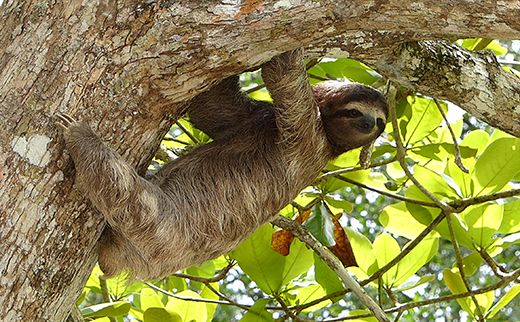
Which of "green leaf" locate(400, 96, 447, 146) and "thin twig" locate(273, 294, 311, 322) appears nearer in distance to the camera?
"thin twig" locate(273, 294, 311, 322)

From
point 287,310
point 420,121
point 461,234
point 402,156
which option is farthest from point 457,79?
point 287,310


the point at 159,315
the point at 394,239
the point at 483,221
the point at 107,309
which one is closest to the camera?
the point at 107,309

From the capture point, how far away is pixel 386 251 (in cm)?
514

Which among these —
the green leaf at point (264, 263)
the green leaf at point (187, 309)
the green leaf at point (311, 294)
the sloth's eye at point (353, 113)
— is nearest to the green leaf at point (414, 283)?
the green leaf at point (311, 294)

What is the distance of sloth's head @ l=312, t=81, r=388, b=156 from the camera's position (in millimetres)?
4230

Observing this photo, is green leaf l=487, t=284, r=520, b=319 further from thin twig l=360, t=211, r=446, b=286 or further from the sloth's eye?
the sloth's eye

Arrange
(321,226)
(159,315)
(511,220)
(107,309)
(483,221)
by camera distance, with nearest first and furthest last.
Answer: (107,309)
(159,315)
(321,226)
(483,221)
(511,220)

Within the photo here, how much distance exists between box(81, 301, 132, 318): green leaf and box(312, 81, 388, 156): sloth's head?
212 cm

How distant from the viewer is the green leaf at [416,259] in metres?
5.11

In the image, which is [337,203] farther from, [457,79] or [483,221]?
[457,79]

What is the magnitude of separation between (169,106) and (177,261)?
1253 mm

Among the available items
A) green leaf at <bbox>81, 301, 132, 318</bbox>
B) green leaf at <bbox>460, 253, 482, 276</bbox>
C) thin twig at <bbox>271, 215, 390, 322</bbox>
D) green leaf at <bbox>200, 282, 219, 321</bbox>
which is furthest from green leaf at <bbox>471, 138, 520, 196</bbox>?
green leaf at <bbox>81, 301, 132, 318</bbox>

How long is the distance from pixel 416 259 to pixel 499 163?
3.92 feet

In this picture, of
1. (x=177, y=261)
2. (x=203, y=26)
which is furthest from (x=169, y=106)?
(x=177, y=261)
